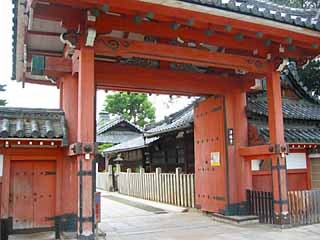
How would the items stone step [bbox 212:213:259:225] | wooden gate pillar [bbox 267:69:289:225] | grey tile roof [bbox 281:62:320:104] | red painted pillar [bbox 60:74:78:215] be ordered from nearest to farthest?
red painted pillar [bbox 60:74:78:215] → wooden gate pillar [bbox 267:69:289:225] → stone step [bbox 212:213:259:225] → grey tile roof [bbox 281:62:320:104]

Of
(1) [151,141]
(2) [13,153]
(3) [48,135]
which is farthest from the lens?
(1) [151,141]

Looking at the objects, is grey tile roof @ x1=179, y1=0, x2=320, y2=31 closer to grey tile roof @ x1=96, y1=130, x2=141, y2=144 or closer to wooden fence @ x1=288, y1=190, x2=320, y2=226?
wooden fence @ x1=288, y1=190, x2=320, y2=226

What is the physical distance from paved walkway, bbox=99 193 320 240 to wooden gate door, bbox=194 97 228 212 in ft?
1.83

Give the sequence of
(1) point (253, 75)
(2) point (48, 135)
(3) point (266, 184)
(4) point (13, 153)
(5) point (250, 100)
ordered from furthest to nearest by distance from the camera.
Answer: (5) point (250, 100) < (3) point (266, 184) < (1) point (253, 75) < (4) point (13, 153) < (2) point (48, 135)

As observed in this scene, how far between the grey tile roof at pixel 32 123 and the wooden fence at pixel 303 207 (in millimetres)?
5293

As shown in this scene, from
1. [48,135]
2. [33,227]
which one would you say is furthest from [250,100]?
[33,227]

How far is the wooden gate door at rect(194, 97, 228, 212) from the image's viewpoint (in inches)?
369

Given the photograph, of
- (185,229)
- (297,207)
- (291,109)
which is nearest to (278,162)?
(297,207)

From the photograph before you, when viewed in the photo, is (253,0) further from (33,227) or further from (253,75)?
(33,227)

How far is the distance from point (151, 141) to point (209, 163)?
6.28 meters

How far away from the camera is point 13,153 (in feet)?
24.2

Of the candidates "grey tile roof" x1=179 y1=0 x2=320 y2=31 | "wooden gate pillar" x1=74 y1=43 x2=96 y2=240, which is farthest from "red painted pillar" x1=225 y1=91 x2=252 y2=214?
"wooden gate pillar" x1=74 y1=43 x2=96 y2=240

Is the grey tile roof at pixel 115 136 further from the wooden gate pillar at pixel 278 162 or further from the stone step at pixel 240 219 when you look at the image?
the wooden gate pillar at pixel 278 162

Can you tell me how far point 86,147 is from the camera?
19.5ft
